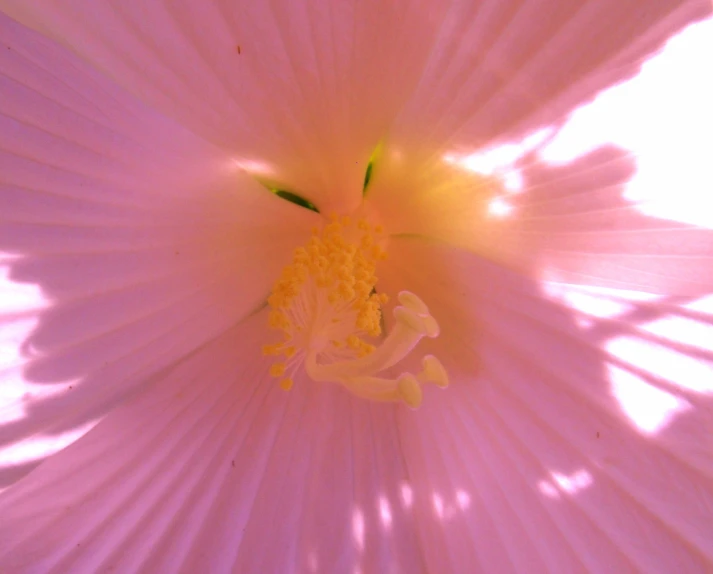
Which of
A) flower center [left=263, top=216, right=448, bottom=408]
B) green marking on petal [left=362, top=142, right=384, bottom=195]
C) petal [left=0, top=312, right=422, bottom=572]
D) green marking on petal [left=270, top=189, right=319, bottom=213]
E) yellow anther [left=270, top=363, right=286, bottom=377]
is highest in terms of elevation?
green marking on petal [left=362, top=142, right=384, bottom=195]

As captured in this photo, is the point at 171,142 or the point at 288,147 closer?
the point at 171,142

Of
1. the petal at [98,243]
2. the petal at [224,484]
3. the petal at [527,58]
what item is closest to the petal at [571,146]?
the petal at [527,58]

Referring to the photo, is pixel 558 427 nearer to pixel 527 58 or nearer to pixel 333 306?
pixel 333 306

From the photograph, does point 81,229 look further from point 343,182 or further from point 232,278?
point 343,182

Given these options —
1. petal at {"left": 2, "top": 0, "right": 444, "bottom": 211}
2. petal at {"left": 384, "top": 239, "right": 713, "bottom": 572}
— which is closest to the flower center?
petal at {"left": 384, "top": 239, "right": 713, "bottom": 572}

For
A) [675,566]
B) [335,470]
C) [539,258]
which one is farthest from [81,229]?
[675,566]

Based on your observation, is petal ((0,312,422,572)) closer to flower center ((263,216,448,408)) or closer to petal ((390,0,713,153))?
flower center ((263,216,448,408))

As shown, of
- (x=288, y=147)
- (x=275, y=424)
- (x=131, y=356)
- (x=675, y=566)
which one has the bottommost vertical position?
(x=675, y=566)

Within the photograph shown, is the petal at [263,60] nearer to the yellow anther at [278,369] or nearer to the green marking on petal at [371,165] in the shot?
the green marking on petal at [371,165]
